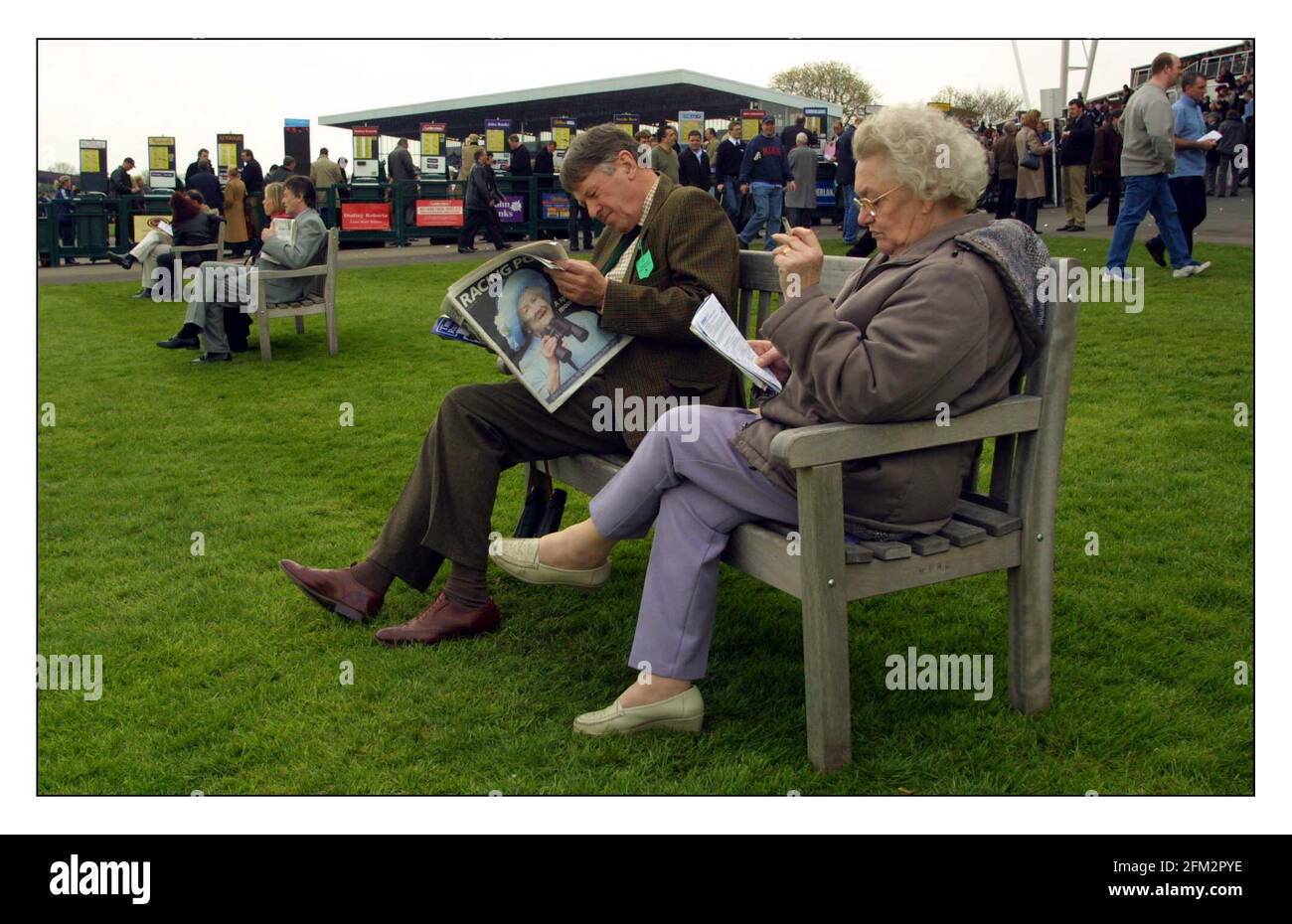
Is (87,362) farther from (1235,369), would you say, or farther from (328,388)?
(1235,369)

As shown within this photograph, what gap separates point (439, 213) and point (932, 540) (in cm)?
2003

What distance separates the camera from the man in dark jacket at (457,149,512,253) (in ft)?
60.4

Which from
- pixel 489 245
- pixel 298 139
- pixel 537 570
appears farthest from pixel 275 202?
pixel 298 139

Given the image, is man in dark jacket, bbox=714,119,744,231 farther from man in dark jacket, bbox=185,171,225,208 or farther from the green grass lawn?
the green grass lawn

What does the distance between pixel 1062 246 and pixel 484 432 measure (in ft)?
38.5

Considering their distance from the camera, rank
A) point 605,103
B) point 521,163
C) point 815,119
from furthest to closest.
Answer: point 605,103
point 815,119
point 521,163

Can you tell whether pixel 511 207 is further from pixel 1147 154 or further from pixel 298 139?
A: pixel 1147 154

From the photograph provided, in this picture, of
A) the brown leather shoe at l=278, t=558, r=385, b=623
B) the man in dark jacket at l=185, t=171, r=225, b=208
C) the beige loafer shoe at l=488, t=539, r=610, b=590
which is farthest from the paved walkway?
the brown leather shoe at l=278, t=558, r=385, b=623

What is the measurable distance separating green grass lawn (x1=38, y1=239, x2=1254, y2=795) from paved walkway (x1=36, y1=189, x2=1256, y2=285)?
9.66 m

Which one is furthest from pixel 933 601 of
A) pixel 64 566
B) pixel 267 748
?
pixel 64 566

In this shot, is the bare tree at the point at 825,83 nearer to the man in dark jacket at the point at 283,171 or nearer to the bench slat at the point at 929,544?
the man in dark jacket at the point at 283,171

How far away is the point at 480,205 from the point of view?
18.8 m

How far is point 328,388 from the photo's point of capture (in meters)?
8.25

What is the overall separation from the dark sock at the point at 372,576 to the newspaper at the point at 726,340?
1.46 meters
